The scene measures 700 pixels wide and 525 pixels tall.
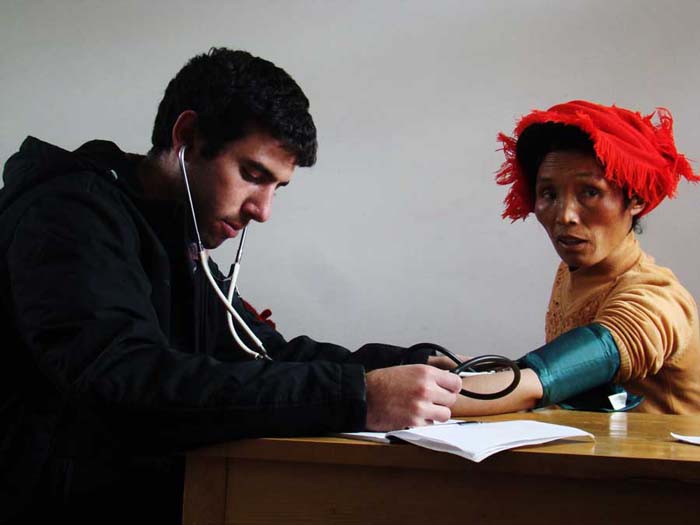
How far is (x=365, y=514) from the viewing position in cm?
74

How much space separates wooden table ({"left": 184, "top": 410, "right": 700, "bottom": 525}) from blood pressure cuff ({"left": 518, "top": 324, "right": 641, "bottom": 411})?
34 centimetres

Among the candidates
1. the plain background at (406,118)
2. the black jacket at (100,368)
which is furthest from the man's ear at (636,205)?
the black jacket at (100,368)

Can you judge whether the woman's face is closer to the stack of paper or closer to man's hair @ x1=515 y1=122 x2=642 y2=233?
man's hair @ x1=515 y1=122 x2=642 y2=233

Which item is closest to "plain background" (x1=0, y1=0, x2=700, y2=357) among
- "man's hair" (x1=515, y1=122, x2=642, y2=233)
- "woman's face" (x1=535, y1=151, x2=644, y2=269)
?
"man's hair" (x1=515, y1=122, x2=642, y2=233)

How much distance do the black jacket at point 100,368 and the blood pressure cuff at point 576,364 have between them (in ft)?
1.47

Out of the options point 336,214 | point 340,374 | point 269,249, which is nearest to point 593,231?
point 340,374

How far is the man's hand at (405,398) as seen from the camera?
32.3 inches

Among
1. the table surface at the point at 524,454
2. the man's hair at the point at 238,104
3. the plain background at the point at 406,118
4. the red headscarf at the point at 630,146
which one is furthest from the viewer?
the plain background at the point at 406,118

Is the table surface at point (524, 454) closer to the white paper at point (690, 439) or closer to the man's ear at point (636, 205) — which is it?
the white paper at point (690, 439)

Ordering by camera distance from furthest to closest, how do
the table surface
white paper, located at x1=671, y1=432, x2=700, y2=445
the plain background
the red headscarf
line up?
the plain background
the red headscarf
white paper, located at x1=671, y1=432, x2=700, y2=445
the table surface

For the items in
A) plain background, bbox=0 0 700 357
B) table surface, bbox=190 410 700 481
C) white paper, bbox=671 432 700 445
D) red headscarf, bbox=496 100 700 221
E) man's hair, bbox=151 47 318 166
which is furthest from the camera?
plain background, bbox=0 0 700 357

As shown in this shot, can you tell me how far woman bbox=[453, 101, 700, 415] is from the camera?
1197 millimetres

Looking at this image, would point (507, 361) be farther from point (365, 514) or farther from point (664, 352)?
point (664, 352)

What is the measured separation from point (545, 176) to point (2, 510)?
1097mm
